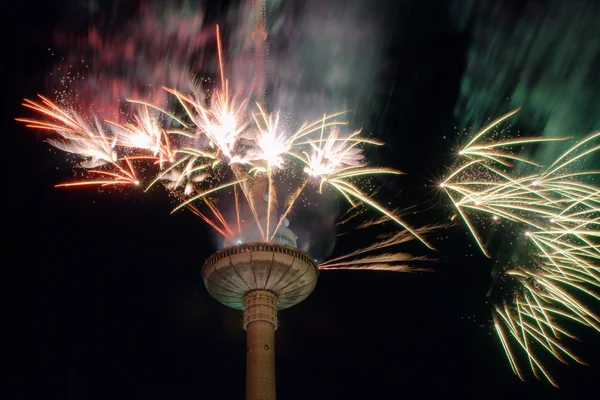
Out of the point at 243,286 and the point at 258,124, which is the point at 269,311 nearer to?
the point at 243,286

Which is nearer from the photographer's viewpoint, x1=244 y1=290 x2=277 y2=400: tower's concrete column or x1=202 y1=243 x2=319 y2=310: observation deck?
x1=244 y1=290 x2=277 y2=400: tower's concrete column

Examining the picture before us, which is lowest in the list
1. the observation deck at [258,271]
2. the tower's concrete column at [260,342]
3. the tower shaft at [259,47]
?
the tower's concrete column at [260,342]

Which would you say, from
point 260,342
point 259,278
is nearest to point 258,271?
point 259,278

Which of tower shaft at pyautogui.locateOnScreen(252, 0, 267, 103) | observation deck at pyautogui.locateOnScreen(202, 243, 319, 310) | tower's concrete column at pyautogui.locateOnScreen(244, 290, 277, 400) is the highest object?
tower shaft at pyautogui.locateOnScreen(252, 0, 267, 103)

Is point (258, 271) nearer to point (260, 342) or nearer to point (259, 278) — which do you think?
point (259, 278)

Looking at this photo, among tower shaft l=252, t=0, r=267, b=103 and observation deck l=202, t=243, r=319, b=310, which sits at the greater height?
tower shaft l=252, t=0, r=267, b=103

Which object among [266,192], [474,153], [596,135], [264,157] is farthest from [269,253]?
[596,135]

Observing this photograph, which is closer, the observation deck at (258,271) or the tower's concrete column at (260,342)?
the tower's concrete column at (260,342)
